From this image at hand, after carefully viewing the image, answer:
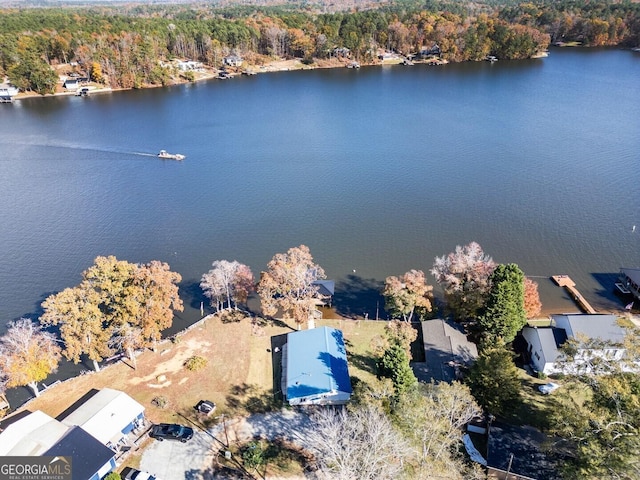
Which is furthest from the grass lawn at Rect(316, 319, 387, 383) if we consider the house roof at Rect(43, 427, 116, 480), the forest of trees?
the forest of trees

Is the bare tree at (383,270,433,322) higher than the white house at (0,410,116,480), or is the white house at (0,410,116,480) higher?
the bare tree at (383,270,433,322)

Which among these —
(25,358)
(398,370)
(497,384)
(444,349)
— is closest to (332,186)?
(444,349)

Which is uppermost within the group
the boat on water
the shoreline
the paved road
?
the shoreline

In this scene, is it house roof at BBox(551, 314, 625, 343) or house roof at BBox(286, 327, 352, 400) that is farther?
house roof at BBox(551, 314, 625, 343)

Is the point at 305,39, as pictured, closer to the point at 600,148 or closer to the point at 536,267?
the point at 600,148

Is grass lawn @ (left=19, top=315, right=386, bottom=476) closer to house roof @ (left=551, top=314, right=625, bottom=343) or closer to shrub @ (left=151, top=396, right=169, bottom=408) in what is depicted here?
shrub @ (left=151, top=396, right=169, bottom=408)

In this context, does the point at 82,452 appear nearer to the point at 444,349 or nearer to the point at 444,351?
the point at 444,351
